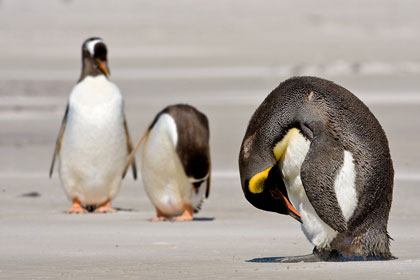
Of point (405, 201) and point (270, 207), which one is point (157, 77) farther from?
point (270, 207)

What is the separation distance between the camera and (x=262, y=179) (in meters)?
5.71

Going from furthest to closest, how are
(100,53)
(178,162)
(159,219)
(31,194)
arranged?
(31,194) < (100,53) < (178,162) < (159,219)

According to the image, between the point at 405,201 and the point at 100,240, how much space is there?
3.15 metres

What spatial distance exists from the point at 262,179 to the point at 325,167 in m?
0.37

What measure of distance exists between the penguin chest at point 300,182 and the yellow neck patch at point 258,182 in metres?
0.11

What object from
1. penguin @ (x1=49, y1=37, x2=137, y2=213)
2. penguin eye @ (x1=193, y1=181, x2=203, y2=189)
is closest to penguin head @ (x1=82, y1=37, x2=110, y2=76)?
penguin @ (x1=49, y1=37, x2=137, y2=213)

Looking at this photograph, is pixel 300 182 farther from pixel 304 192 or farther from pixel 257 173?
pixel 257 173

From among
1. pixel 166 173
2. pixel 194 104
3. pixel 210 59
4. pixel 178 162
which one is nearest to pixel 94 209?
pixel 166 173

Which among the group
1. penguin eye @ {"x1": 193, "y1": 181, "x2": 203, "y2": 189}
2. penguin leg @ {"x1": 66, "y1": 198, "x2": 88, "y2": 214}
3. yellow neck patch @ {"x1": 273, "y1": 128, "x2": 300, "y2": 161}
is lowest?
penguin leg @ {"x1": 66, "y1": 198, "x2": 88, "y2": 214}

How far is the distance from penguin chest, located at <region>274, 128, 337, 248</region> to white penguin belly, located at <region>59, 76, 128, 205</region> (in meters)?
3.73

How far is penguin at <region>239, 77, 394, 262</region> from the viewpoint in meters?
5.54

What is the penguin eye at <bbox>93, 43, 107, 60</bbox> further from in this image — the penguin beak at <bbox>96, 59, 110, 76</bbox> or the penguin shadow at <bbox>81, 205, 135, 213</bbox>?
the penguin shadow at <bbox>81, 205, 135, 213</bbox>

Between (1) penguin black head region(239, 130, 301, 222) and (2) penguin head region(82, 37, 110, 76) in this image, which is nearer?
(1) penguin black head region(239, 130, 301, 222)

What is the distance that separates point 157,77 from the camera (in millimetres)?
25828
